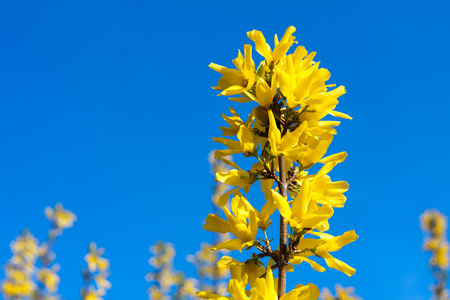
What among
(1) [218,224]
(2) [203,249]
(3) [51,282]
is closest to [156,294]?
(2) [203,249]

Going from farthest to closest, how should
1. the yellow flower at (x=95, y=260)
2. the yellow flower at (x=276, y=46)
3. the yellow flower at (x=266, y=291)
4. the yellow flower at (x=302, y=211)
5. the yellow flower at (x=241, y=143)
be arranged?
the yellow flower at (x=95, y=260), the yellow flower at (x=276, y=46), the yellow flower at (x=241, y=143), the yellow flower at (x=302, y=211), the yellow flower at (x=266, y=291)

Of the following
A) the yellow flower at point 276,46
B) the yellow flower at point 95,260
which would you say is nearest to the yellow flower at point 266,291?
the yellow flower at point 276,46

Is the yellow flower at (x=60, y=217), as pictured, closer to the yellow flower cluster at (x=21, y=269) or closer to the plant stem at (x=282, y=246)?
the yellow flower cluster at (x=21, y=269)

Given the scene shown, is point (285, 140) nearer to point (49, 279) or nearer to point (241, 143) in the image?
point (241, 143)

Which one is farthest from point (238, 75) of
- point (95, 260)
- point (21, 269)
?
point (21, 269)

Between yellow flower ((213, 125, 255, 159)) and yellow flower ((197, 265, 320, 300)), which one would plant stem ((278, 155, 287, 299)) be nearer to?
yellow flower ((197, 265, 320, 300))

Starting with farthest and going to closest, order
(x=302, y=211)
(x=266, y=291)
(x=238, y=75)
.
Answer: (x=238, y=75)
(x=302, y=211)
(x=266, y=291)

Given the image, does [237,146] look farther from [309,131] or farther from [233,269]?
[233,269]

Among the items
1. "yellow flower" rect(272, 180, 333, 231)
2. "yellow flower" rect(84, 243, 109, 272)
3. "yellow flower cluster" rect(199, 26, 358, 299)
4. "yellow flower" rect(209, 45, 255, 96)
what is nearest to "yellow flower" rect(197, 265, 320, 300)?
"yellow flower cluster" rect(199, 26, 358, 299)

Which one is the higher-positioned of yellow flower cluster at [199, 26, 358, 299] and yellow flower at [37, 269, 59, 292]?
yellow flower at [37, 269, 59, 292]
